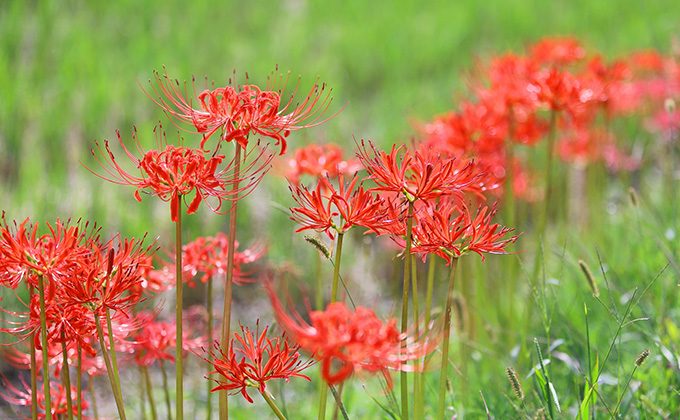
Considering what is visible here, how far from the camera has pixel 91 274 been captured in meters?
1.29

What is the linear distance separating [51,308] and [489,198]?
228cm

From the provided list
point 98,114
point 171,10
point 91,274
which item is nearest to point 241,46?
point 171,10

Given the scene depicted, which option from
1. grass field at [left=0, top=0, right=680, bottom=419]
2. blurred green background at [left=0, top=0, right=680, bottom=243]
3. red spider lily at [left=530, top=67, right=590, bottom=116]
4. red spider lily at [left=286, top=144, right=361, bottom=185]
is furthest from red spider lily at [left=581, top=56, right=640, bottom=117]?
red spider lily at [left=286, top=144, right=361, bottom=185]

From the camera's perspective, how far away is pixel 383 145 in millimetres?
4488

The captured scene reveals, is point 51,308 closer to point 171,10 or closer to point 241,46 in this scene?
point 241,46

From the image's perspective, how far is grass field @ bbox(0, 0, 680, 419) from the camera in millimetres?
2295

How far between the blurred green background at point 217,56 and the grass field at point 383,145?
0.02m

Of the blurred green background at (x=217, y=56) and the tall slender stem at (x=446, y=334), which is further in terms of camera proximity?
the blurred green background at (x=217, y=56)

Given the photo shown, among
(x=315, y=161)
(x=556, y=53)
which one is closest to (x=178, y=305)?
(x=315, y=161)

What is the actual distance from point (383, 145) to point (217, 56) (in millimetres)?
1673

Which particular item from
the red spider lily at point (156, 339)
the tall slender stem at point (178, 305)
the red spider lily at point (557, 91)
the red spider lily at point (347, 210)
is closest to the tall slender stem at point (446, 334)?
the red spider lily at point (347, 210)

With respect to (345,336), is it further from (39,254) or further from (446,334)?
(39,254)

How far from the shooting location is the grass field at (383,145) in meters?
2.29

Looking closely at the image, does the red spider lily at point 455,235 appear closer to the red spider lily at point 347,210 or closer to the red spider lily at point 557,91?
the red spider lily at point 347,210
